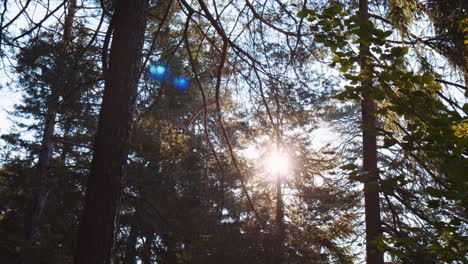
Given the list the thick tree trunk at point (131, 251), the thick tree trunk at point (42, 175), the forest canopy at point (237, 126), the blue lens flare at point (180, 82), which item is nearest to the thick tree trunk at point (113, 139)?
the forest canopy at point (237, 126)

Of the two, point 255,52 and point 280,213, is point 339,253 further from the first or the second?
point 255,52

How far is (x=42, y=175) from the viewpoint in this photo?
804 cm

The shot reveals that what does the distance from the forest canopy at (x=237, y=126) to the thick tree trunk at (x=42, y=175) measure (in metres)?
0.04

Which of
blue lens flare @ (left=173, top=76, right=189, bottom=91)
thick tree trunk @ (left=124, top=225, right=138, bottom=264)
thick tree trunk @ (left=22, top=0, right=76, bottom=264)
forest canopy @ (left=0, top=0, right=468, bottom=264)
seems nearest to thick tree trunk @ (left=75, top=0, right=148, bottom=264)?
forest canopy @ (left=0, top=0, right=468, bottom=264)

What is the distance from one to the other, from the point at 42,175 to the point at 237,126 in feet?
16.0

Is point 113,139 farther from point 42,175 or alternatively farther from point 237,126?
point 42,175

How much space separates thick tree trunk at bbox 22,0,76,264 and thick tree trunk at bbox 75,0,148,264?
6.07 feet

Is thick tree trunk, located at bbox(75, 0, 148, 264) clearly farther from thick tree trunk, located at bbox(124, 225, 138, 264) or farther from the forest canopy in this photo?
thick tree trunk, located at bbox(124, 225, 138, 264)

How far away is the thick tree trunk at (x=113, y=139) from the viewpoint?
2.65 m

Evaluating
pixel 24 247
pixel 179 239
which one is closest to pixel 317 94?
pixel 179 239

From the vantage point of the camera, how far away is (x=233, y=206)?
8.68 metres

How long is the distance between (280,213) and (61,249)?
4816 mm

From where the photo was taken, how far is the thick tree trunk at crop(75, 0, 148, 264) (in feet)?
8.69

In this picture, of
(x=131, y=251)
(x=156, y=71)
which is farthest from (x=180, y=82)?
(x=131, y=251)
